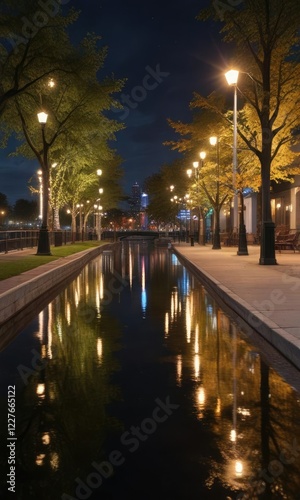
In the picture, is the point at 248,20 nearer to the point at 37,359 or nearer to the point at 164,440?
the point at 37,359

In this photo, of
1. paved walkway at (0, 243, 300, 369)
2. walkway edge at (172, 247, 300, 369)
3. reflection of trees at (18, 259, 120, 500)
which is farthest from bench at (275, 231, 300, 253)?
reflection of trees at (18, 259, 120, 500)

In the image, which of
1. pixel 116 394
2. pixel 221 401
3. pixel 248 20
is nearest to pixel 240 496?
pixel 221 401

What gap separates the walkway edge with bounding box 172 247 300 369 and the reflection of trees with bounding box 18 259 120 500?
7.51ft

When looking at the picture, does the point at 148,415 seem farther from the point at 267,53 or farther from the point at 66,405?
the point at 267,53

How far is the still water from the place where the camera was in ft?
14.1

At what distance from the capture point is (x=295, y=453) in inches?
190

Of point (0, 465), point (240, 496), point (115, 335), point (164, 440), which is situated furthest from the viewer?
point (115, 335)

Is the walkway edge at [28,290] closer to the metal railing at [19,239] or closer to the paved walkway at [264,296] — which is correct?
the paved walkway at [264,296]

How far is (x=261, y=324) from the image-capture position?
10.3 metres

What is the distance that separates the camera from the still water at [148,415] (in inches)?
169

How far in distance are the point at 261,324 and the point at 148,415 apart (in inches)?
191

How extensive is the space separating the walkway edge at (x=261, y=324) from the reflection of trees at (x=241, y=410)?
0.40m

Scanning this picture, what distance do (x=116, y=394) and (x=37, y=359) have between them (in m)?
2.15

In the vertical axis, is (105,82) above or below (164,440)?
above
